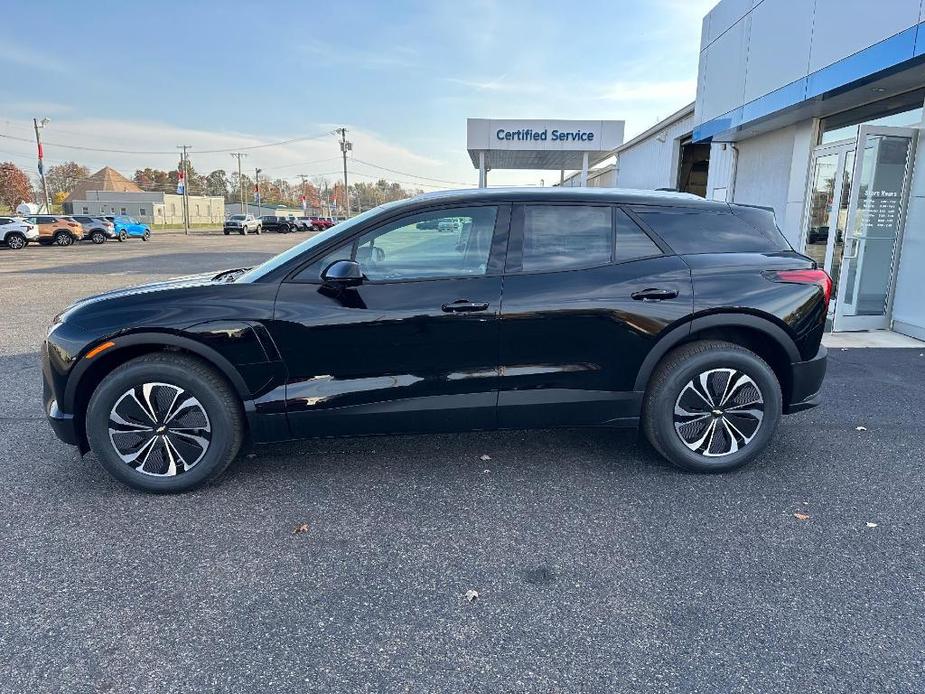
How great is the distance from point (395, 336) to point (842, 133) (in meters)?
9.21

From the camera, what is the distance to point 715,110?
42.5 ft

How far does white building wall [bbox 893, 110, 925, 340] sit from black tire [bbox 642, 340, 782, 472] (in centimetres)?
538

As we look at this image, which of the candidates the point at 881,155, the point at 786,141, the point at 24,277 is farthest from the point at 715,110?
the point at 24,277

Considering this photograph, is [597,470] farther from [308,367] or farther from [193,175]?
[193,175]

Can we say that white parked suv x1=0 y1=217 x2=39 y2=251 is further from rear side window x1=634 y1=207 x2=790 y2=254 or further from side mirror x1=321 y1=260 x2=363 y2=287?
rear side window x1=634 y1=207 x2=790 y2=254

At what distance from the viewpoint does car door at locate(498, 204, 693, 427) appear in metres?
3.55

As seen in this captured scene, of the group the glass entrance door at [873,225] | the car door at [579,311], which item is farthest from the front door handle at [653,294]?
the glass entrance door at [873,225]

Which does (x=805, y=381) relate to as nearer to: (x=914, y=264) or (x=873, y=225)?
(x=914, y=264)

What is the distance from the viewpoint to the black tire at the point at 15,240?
1145 inches

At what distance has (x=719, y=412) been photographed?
12.4 ft

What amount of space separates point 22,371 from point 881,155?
10166mm

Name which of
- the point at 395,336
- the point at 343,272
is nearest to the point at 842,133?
the point at 395,336

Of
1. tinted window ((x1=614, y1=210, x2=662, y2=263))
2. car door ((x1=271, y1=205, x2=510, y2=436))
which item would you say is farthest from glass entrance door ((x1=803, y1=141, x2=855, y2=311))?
car door ((x1=271, y1=205, x2=510, y2=436))

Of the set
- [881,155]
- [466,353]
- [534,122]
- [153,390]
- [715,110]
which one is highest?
[534,122]
